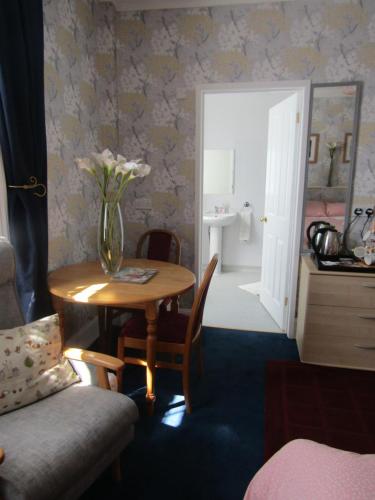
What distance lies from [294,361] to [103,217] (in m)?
1.77

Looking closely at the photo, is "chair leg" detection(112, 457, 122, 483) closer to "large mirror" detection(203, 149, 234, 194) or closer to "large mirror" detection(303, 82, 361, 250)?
"large mirror" detection(303, 82, 361, 250)

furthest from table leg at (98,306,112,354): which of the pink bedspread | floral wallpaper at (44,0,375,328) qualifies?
the pink bedspread

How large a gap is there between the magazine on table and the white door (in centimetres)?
134

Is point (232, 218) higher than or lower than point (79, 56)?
lower

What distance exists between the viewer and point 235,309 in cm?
363

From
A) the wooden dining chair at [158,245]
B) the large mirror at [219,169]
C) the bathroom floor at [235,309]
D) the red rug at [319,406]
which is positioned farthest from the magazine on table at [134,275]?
the large mirror at [219,169]

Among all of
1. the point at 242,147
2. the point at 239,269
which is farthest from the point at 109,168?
the point at 239,269

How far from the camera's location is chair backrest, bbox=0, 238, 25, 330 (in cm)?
161

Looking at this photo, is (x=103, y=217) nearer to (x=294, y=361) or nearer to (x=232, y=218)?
(x=294, y=361)

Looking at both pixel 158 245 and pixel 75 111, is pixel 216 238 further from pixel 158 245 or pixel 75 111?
pixel 75 111

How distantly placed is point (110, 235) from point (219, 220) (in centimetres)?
273

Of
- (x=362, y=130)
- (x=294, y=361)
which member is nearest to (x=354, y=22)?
(x=362, y=130)

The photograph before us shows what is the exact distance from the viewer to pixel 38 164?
6.36ft

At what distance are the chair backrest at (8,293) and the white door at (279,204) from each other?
215cm
